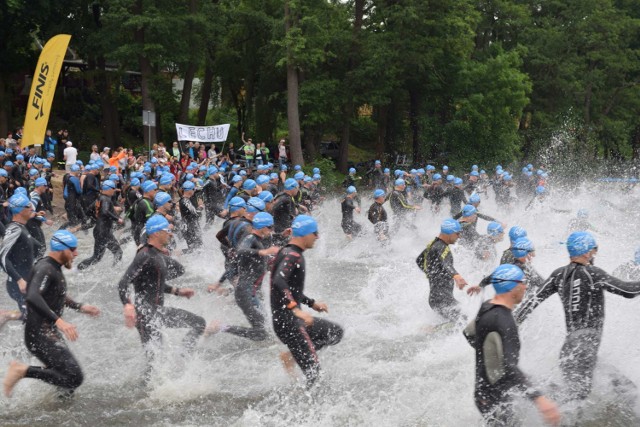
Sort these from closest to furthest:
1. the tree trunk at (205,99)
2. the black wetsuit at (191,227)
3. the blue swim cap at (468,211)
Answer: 1. the blue swim cap at (468,211)
2. the black wetsuit at (191,227)
3. the tree trunk at (205,99)

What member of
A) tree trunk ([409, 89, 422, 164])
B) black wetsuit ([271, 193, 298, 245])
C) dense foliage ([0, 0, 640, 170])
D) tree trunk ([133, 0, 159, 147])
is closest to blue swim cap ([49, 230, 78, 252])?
black wetsuit ([271, 193, 298, 245])

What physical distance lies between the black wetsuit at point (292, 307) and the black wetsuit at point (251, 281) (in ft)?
4.63

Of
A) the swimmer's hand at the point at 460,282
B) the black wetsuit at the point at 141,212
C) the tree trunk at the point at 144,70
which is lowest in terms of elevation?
the black wetsuit at the point at 141,212

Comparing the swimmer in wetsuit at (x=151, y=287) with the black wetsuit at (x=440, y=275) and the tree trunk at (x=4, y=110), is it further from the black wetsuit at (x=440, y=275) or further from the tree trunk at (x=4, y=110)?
the tree trunk at (x=4, y=110)

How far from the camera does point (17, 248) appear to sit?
8.12 metres

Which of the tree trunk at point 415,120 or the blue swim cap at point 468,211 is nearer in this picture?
the blue swim cap at point 468,211

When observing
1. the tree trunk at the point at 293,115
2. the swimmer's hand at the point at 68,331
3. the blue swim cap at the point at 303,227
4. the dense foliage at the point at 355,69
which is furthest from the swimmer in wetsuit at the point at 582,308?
the tree trunk at the point at 293,115

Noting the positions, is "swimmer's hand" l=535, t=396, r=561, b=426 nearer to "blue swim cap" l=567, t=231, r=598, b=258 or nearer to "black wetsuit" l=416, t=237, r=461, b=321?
"blue swim cap" l=567, t=231, r=598, b=258

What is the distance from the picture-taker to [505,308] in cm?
493

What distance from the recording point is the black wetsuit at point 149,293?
22.4 feet

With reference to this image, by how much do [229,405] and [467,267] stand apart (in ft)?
20.1

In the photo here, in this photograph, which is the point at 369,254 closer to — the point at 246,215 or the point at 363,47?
the point at 246,215

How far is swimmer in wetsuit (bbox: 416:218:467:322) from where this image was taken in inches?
324

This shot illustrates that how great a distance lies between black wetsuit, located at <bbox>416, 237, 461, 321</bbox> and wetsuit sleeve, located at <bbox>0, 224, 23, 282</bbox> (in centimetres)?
448
